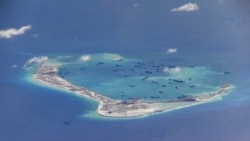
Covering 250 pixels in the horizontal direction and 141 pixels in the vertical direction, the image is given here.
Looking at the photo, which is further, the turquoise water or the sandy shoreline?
the turquoise water

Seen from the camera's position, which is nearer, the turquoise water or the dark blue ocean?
the dark blue ocean

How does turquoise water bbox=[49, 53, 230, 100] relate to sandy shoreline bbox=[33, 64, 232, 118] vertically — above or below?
above

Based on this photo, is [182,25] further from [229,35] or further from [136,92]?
[136,92]

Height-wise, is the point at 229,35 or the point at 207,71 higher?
the point at 229,35

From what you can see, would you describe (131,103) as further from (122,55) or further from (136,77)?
(122,55)

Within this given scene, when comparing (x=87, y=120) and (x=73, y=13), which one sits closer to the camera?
(x=87, y=120)

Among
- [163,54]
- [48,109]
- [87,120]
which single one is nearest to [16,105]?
[48,109]

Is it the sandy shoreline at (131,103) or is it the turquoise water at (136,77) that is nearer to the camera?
the sandy shoreline at (131,103)

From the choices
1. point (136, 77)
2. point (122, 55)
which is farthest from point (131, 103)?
point (122, 55)
